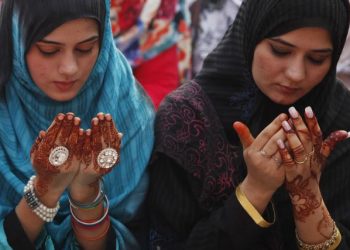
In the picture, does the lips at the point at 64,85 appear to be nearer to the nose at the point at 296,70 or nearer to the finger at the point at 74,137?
the finger at the point at 74,137

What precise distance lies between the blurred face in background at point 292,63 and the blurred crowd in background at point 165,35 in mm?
1334

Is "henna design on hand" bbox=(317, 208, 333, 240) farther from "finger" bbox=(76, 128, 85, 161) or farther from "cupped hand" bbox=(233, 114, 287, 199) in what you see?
"finger" bbox=(76, 128, 85, 161)

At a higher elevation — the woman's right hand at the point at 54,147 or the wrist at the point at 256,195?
the woman's right hand at the point at 54,147

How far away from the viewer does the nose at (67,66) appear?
6.28ft

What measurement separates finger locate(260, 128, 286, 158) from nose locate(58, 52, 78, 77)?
56 cm

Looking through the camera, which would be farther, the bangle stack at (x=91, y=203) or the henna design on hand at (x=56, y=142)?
the bangle stack at (x=91, y=203)

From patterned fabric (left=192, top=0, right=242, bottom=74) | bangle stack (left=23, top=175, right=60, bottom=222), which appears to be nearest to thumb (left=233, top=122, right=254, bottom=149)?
bangle stack (left=23, top=175, right=60, bottom=222)

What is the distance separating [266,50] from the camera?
6.63ft

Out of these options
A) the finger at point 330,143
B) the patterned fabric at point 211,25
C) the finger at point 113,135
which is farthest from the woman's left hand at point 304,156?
the patterned fabric at point 211,25

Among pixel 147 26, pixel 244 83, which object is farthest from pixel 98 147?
pixel 147 26

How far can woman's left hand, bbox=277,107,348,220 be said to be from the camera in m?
1.80

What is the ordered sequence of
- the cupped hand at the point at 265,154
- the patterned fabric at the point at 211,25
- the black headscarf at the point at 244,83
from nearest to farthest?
the cupped hand at the point at 265,154
the black headscarf at the point at 244,83
the patterned fabric at the point at 211,25

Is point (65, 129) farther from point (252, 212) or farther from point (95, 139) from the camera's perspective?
point (252, 212)

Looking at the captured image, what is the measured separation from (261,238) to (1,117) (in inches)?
33.0
